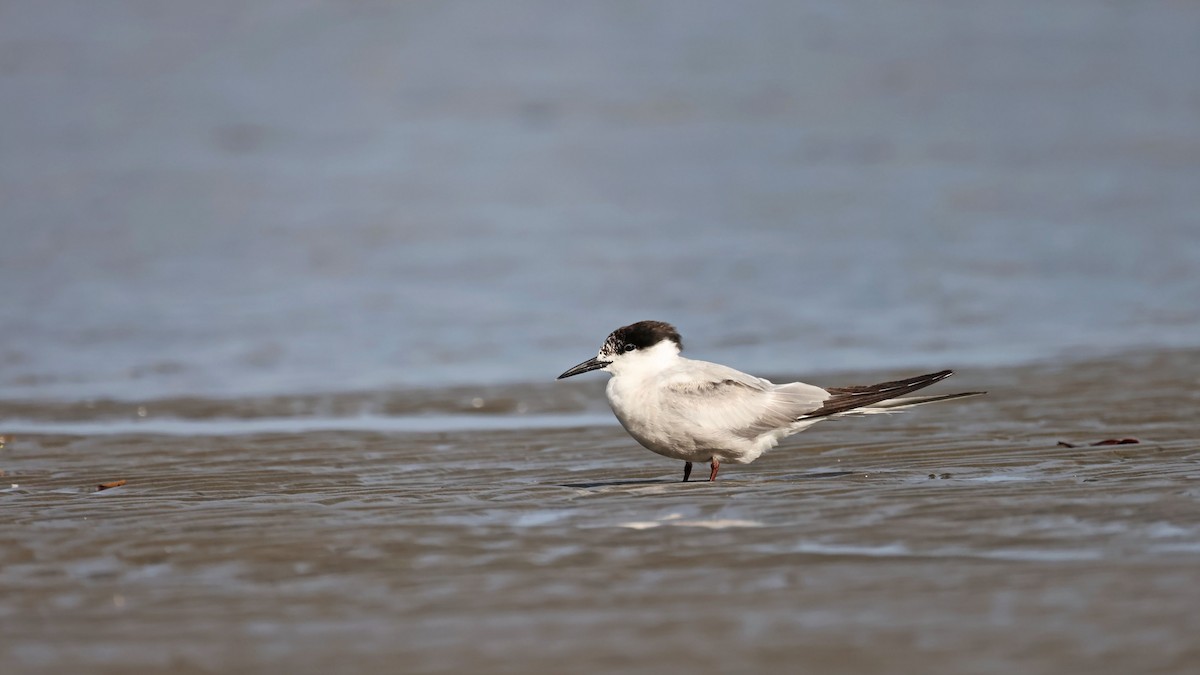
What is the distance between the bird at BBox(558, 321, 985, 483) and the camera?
20.7ft

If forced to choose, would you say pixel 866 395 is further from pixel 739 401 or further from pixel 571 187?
pixel 571 187

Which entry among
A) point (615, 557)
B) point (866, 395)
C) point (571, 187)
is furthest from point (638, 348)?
point (571, 187)

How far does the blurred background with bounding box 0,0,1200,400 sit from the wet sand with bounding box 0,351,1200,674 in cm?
288

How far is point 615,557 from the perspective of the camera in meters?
4.59

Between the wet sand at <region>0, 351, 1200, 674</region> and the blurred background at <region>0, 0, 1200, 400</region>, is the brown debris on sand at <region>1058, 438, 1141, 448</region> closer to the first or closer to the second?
the wet sand at <region>0, 351, 1200, 674</region>

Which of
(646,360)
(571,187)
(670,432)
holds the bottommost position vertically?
(670,432)

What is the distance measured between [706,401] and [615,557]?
1867 millimetres

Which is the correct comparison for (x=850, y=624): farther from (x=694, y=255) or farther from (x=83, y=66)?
(x=83, y=66)

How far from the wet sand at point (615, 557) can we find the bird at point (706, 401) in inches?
7.3

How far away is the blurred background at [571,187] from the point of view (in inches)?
433

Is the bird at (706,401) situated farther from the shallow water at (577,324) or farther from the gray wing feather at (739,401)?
the shallow water at (577,324)

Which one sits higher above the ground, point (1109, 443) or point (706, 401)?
point (706, 401)

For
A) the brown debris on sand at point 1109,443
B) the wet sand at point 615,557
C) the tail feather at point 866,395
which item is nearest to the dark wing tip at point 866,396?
the tail feather at point 866,395

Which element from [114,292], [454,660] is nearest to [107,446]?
[454,660]
